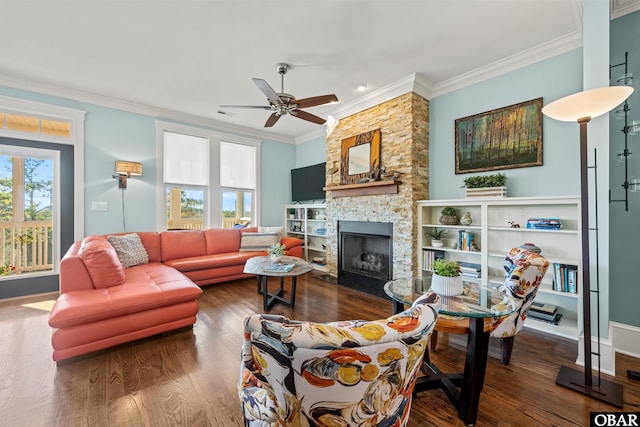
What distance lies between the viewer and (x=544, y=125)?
2766 mm

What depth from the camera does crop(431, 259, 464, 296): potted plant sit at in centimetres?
173

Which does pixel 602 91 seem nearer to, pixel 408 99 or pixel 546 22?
pixel 546 22

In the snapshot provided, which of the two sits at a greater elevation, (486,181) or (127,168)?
(127,168)

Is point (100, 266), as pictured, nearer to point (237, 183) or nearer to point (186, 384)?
point (186, 384)

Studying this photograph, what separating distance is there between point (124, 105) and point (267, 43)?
296 cm

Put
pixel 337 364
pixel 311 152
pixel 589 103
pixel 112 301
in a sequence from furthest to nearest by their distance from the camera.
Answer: pixel 311 152 < pixel 112 301 < pixel 589 103 < pixel 337 364

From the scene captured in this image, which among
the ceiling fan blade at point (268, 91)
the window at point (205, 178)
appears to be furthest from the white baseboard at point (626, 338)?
the window at point (205, 178)

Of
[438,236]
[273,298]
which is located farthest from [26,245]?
[438,236]

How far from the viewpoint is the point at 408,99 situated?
3.49 metres

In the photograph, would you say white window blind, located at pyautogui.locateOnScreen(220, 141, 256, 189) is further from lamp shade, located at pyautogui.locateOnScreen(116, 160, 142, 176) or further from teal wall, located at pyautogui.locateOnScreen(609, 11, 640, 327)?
teal wall, located at pyautogui.locateOnScreen(609, 11, 640, 327)

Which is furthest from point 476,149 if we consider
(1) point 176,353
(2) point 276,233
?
(1) point 176,353

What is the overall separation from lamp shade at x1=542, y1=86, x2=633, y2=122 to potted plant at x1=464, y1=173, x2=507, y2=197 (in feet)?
4.01

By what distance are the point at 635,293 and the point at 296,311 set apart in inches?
122

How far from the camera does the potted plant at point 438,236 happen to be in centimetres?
341
